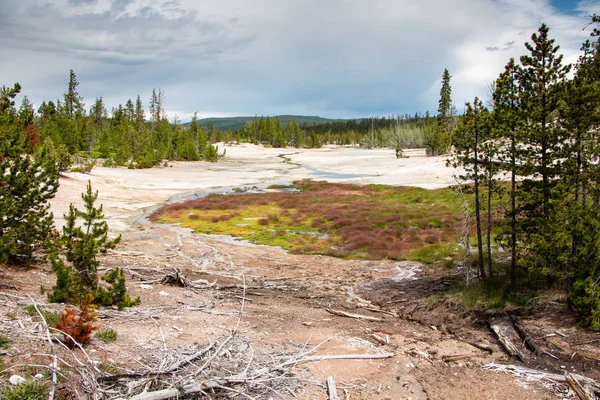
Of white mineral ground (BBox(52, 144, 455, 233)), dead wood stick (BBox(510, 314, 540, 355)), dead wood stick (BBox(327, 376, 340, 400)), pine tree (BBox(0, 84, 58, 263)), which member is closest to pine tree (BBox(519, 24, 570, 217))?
dead wood stick (BBox(510, 314, 540, 355))

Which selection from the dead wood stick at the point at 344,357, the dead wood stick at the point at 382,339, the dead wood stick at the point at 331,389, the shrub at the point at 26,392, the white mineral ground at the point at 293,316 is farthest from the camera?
the dead wood stick at the point at 382,339

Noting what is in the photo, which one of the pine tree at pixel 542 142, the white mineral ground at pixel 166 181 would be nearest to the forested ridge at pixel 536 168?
the pine tree at pixel 542 142

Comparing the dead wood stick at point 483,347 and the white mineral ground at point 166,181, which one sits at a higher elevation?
the white mineral ground at point 166,181

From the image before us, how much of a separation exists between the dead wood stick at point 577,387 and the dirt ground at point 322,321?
16 cm

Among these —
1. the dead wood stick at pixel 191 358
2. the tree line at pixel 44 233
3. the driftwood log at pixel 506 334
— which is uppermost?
the tree line at pixel 44 233

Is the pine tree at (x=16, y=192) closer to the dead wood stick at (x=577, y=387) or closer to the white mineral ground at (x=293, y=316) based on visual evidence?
the white mineral ground at (x=293, y=316)

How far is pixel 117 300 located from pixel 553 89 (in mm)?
14389

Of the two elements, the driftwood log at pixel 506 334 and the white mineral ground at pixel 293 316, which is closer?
the white mineral ground at pixel 293 316

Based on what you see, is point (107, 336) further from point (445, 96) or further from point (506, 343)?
point (445, 96)

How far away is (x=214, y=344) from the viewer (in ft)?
29.6

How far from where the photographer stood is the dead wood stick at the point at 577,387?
8.10 meters

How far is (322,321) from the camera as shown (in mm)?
12820

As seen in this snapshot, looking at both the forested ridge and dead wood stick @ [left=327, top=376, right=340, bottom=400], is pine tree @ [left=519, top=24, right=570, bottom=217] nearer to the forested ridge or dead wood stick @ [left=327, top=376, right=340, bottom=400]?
the forested ridge

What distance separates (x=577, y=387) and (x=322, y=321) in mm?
6572
